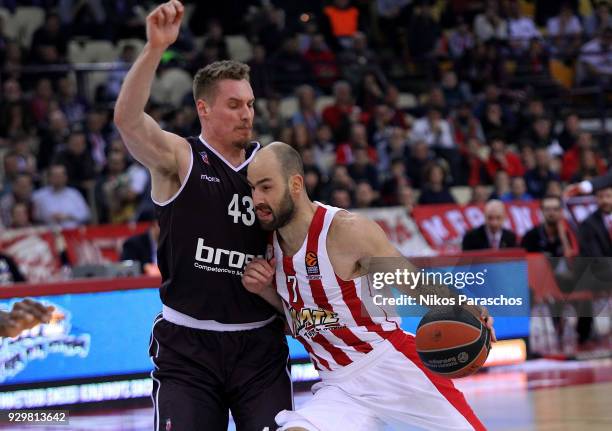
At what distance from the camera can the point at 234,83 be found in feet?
19.3

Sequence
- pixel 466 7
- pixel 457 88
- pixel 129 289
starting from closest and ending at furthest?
1. pixel 129 289
2. pixel 457 88
3. pixel 466 7

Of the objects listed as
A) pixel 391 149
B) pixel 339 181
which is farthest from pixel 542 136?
pixel 339 181

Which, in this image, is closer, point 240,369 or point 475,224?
point 240,369

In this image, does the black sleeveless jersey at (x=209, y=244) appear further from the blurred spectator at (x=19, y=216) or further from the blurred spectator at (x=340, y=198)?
the blurred spectator at (x=340, y=198)

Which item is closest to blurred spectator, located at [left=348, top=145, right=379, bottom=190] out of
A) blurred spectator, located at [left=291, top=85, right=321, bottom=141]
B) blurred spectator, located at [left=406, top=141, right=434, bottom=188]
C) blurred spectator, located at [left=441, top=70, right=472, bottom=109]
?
blurred spectator, located at [left=406, top=141, right=434, bottom=188]

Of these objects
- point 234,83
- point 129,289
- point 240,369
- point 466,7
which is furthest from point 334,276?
point 466,7

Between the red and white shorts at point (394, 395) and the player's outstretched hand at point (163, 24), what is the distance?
1760 mm

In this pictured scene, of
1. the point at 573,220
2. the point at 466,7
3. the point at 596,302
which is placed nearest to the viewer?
the point at 596,302

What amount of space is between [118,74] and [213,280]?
12.1 meters

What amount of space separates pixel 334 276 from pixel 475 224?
10916 mm

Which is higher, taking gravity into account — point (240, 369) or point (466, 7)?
point (466, 7)

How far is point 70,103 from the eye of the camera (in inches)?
659

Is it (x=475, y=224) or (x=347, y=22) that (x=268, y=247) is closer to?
(x=475, y=224)

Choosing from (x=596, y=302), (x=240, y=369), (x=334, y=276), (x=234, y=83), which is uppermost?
(x=234, y=83)
